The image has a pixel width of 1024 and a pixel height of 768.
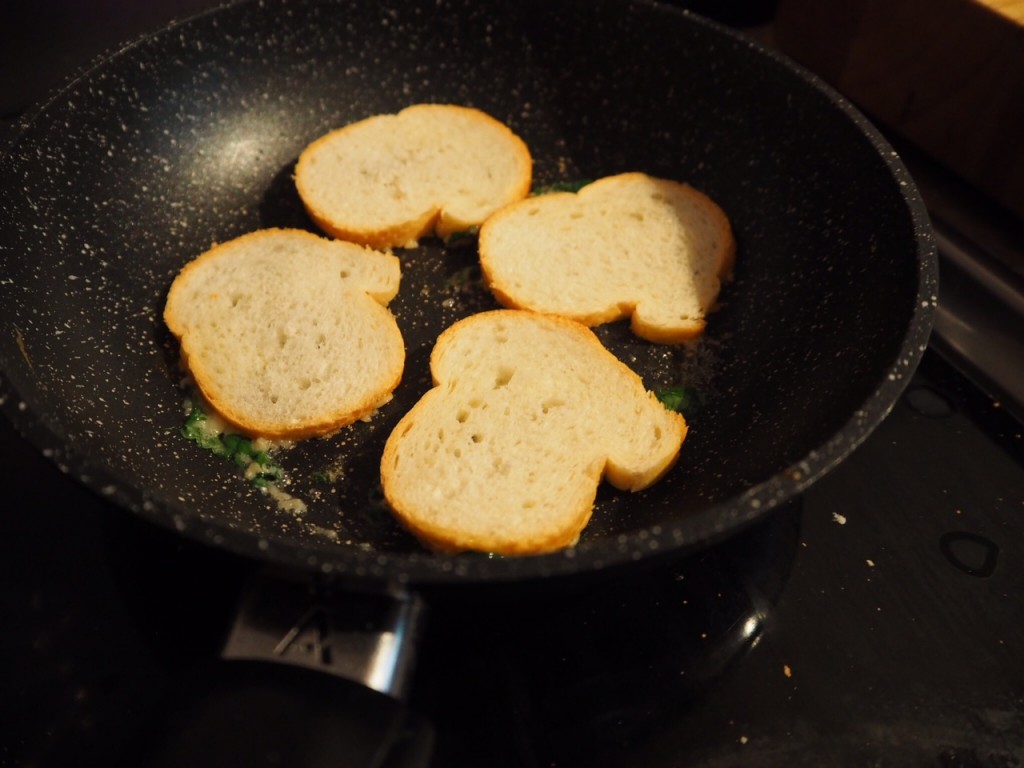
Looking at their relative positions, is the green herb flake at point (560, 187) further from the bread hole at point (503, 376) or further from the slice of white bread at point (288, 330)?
the bread hole at point (503, 376)

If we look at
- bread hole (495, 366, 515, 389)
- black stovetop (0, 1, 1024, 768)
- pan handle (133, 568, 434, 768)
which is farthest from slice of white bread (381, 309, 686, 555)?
pan handle (133, 568, 434, 768)

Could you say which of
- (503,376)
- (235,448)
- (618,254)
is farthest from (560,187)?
(235,448)

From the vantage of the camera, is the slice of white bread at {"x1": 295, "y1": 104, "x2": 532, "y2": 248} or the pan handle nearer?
the pan handle

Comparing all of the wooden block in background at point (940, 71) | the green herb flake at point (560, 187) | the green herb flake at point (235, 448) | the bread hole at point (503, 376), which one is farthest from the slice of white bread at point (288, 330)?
the wooden block in background at point (940, 71)

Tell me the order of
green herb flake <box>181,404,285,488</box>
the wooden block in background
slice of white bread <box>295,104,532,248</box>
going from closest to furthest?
1. green herb flake <box>181,404,285,488</box>
2. the wooden block in background
3. slice of white bread <box>295,104,532,248</box>

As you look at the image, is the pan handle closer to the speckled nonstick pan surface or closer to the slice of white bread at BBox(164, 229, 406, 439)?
the speckled nonstick pan surface

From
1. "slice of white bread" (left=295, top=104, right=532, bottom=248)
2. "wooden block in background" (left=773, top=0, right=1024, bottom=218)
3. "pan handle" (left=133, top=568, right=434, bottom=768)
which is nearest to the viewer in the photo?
"pan handle" (left=133, top=568, right=434, bottom=768)

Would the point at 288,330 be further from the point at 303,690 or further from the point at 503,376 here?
the point at 303,690
